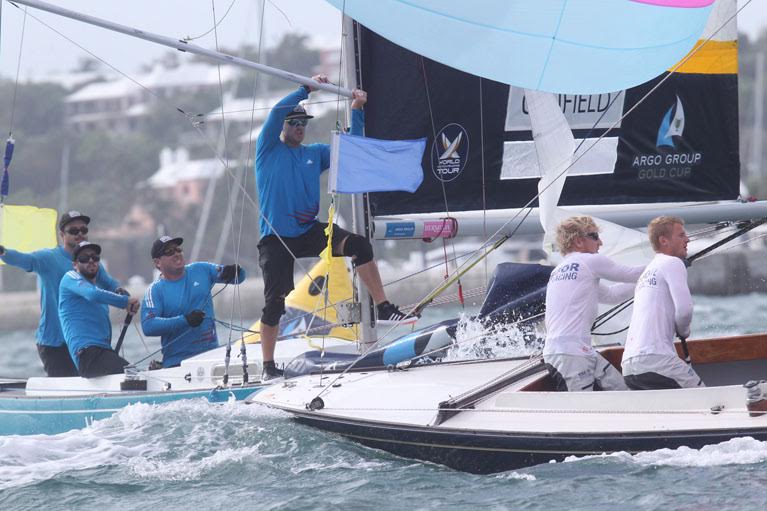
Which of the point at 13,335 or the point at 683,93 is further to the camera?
the point at 13,335

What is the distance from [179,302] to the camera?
7.80 metres

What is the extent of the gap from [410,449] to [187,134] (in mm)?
56830

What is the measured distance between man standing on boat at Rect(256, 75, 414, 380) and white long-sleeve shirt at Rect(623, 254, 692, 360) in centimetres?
210

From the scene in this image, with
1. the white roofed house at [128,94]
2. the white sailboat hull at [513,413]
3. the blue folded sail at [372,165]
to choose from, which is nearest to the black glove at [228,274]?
the white sailboat hull at [513,413]

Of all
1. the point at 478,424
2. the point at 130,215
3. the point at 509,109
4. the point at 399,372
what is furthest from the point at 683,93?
the point at 130,215

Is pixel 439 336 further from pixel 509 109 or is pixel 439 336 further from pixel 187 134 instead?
pixel 187 134

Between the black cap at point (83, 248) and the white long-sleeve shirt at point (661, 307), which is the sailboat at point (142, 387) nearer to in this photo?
the black cap at point (83, 248)

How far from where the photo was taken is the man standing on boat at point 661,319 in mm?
5227

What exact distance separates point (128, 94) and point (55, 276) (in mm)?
72324

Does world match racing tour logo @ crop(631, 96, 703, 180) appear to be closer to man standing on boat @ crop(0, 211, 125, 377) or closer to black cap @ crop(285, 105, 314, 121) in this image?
black cap @ crop(285, 105, 314, 121)

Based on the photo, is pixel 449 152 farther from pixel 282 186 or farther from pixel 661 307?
pixel 661 307

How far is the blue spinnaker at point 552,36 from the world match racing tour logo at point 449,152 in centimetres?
112

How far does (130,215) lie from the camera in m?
49.9

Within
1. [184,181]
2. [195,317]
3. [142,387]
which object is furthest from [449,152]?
[184,181]
